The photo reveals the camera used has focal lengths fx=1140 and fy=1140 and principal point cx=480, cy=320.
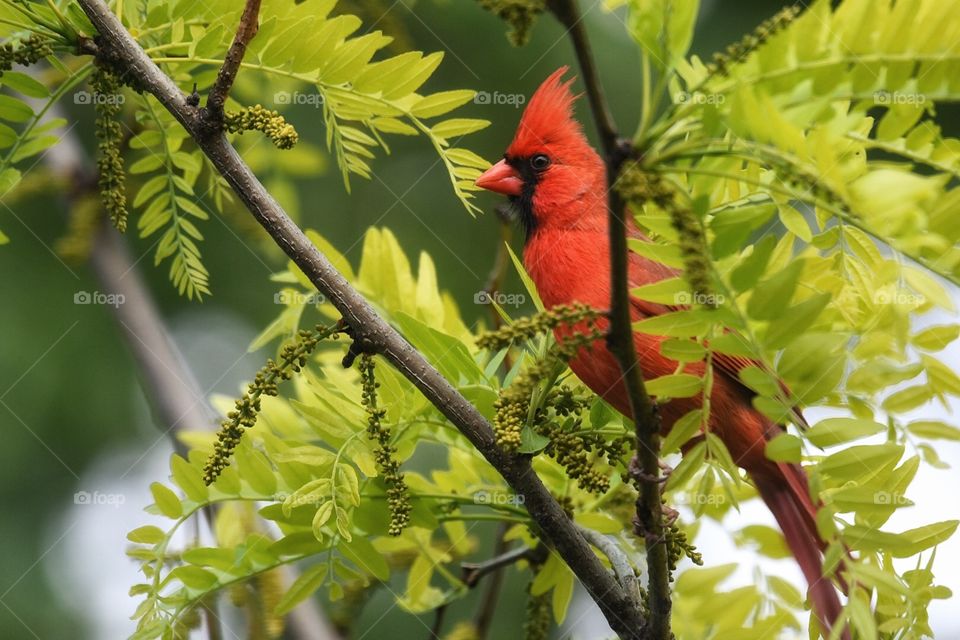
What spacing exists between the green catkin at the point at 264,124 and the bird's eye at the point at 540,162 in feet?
5.31

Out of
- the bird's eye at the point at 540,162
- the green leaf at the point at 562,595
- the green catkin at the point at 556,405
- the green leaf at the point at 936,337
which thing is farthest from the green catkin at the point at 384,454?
the bird's eye at the point at 540,162

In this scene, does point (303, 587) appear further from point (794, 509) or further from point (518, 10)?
point (518, 10)

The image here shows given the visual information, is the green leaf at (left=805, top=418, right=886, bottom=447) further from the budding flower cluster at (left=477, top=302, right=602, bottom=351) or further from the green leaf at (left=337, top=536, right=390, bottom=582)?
the green leaf at (left=337, top=536, right=390, bottom=582)

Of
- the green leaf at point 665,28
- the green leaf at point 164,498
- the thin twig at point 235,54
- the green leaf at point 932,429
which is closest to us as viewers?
the green leaf at point 665,28

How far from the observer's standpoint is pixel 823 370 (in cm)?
153

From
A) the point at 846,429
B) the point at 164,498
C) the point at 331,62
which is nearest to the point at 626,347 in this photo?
the point at 846,429

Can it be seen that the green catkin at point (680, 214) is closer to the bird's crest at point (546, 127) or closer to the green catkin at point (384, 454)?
the green catkin at point (384, 454)

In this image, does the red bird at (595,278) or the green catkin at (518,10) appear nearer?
the green catkin at (518,10)

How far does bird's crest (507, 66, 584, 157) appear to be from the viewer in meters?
3.39

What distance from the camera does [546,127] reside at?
3.44m

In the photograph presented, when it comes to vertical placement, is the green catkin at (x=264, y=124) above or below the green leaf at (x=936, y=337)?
below

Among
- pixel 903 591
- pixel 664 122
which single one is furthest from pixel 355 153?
pixel 903 591

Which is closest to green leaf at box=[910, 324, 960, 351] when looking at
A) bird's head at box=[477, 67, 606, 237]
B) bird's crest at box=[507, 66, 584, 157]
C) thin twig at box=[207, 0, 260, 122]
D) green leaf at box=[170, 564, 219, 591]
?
thin twig at box=[207, 0, 260, 122]

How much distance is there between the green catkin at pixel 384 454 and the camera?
190 centimetres
